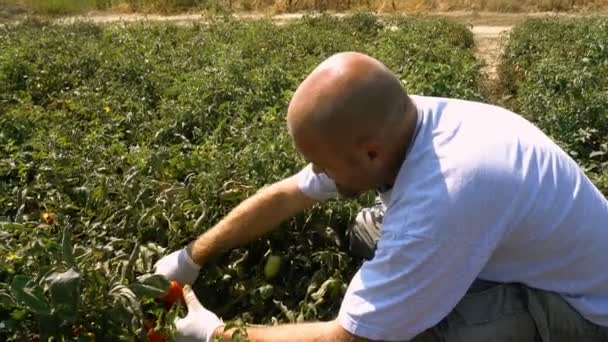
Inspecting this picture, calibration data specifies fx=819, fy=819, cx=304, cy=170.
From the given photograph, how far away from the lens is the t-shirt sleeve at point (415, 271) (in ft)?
7.11

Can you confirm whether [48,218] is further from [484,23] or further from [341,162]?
[484,23]

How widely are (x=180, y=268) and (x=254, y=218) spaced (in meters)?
0.34

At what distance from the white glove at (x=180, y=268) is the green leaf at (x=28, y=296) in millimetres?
633

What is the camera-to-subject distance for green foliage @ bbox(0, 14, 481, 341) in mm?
2764

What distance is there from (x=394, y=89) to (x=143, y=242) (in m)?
1.65

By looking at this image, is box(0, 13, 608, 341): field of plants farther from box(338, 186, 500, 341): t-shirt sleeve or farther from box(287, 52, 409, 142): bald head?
box(287, 52, 409, 142): bald head

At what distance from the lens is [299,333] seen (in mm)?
2447

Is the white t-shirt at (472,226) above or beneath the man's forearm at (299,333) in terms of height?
above

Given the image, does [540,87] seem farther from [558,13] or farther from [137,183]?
[558,13]

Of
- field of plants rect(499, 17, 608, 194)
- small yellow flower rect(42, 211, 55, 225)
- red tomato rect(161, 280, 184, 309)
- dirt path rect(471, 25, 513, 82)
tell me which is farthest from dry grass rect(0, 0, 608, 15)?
red tomato rect(161, 280, 184, 309)

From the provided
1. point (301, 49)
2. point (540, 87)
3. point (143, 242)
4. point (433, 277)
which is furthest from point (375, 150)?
point (301, 49)

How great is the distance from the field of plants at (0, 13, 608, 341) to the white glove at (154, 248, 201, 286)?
113 mm

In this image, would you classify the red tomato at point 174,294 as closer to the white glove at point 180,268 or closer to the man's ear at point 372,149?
the white glove at point 180,268

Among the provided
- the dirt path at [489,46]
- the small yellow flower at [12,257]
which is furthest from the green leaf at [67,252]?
the dirt path at [489,46]
